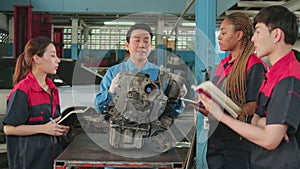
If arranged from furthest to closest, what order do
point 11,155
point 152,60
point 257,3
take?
point 257,3
point 152,60
point 11,155

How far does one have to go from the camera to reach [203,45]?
9.04 ft

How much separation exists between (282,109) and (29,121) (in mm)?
1365

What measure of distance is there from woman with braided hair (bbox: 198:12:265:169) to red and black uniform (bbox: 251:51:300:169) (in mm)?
381

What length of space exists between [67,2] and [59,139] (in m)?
7.05

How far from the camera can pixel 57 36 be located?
1080 cm

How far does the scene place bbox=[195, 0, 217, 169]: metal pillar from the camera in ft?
9.07

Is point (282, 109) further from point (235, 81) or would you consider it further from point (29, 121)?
point (29, 121)

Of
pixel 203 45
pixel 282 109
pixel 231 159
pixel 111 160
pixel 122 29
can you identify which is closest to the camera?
pixel 282 109

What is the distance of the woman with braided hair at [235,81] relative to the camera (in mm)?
1971

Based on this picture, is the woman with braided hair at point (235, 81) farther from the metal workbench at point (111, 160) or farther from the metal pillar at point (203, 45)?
the metal pillar at point (203, 45)

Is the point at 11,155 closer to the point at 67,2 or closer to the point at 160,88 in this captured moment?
the point at 160,88

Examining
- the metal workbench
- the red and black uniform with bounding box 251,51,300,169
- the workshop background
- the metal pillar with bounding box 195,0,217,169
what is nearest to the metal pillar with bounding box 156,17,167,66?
the workshop background

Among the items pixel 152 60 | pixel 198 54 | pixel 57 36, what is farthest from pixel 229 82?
pixel 57 36

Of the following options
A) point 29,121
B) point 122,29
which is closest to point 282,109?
point 29,121
